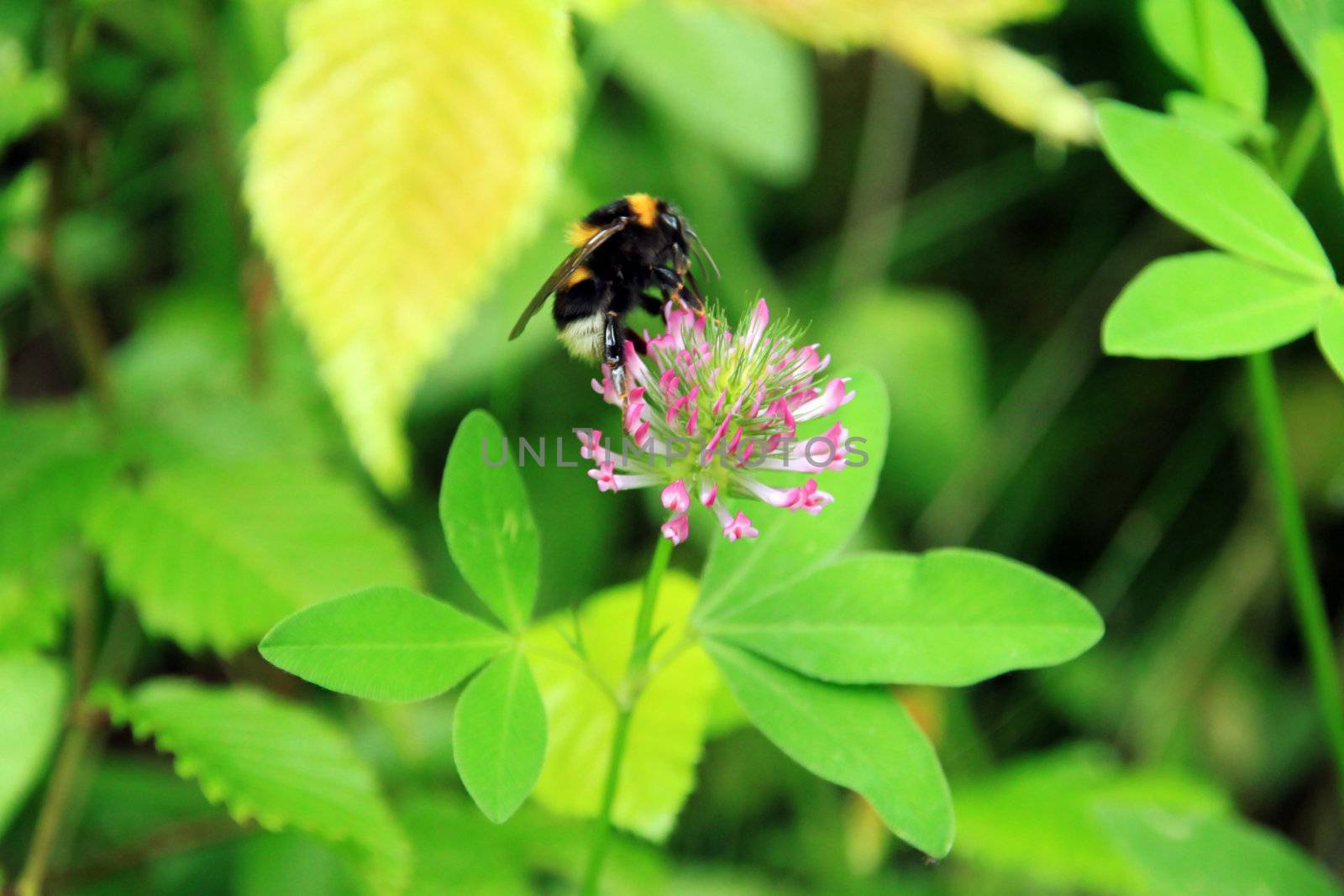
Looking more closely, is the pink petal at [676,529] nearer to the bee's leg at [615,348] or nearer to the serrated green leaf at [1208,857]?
the bee's leg at [615,348]

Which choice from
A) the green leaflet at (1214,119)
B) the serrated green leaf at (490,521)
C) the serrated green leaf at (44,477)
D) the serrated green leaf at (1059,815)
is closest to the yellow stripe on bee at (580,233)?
the serrated green leaf at (490,521)

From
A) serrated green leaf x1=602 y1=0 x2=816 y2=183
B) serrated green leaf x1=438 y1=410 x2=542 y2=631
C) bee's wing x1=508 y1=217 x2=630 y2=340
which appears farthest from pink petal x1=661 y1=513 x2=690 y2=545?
serrated green leaf x1=602 y1=0 x2=816 y2=183

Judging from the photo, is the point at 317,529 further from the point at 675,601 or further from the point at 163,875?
the point at 163,875

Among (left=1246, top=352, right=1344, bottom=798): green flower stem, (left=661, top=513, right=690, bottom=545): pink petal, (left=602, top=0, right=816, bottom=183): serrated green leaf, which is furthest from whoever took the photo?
(left=602, top=0, right=816, bottom=183): serrated green leaf

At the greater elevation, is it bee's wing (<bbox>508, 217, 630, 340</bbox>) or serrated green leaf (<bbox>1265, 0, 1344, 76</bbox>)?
serrated green leaf (<bbox>1265, 0, 1344, 76</bbox>)

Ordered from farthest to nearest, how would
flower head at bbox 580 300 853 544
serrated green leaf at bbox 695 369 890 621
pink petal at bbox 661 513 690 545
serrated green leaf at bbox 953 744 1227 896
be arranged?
serrated green leaf at bbox 953 744 1227 896
serrated green leaf at bbox 695 369 890 621
flower head at bbox 580 300 853 544
pink petal at bbox 661 513 690 545

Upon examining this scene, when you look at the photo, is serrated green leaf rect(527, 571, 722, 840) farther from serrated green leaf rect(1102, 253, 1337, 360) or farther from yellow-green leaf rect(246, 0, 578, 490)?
serrated green leaf rect(1102, 253, 1337, 360)

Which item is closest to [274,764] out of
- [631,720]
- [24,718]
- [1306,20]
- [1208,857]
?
[24,718]

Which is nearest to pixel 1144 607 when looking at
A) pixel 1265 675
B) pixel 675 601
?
pixel 1265 675
